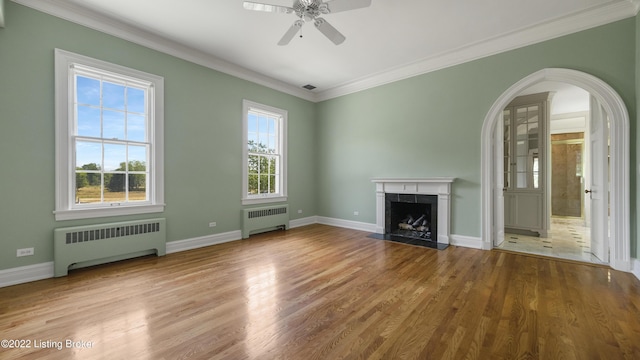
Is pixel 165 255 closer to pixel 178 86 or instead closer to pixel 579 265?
pixel 178 86

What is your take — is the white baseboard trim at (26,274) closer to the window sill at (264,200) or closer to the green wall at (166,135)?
the green wall at (166,135)

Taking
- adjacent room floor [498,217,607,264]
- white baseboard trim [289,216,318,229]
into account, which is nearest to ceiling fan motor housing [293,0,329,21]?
white baseboard trim [289,216,318,229]

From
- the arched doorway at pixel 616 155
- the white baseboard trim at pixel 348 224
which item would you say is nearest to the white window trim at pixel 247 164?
the white baseboard trim at pixel 348 224

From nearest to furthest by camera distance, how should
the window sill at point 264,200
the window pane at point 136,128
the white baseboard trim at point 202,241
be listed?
the window pane at point 136,128 → the white baseboard trim at point 202,241 → the window sill at point 264,200

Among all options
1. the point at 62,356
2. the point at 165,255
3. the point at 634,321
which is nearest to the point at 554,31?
the point at 634,321

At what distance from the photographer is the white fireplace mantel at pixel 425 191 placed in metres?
4.47

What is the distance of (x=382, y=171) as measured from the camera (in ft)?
17.7

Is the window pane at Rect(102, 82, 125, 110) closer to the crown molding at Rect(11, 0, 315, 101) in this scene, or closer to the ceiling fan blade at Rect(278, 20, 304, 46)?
the crown molding at Rect(11, 0, 315, 101)

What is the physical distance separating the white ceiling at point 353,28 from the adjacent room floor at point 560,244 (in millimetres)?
3139

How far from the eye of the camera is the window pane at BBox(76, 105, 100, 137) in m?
3.34

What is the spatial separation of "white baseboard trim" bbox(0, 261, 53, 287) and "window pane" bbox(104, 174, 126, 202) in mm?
948

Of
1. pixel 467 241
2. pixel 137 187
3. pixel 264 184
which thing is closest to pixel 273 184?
pixel 264 184

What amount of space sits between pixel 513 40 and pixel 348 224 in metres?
4.34

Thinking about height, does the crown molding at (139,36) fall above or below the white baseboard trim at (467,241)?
above
